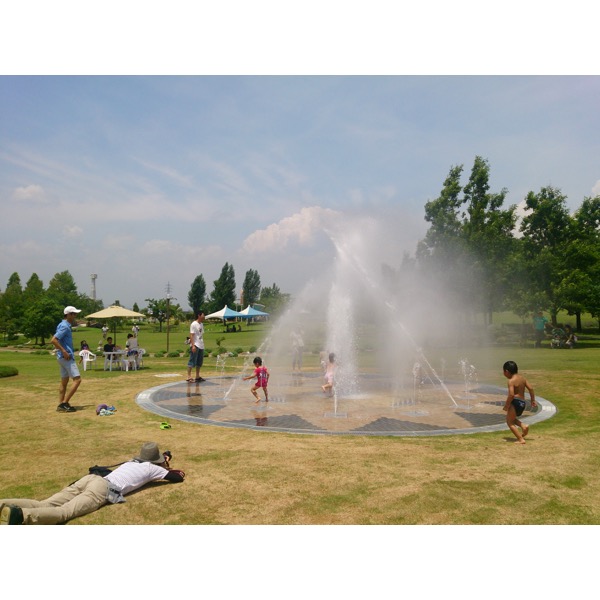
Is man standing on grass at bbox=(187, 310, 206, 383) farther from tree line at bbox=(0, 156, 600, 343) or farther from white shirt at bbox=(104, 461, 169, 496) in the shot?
tree line at bbox=(0, 156, 600, 343)

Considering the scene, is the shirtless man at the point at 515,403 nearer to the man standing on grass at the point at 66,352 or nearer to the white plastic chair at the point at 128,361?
the man standing on grass at the point at 66,352

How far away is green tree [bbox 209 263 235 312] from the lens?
9156cm

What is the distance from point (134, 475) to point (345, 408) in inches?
260

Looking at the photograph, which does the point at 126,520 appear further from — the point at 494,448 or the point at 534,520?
the point at 494,448

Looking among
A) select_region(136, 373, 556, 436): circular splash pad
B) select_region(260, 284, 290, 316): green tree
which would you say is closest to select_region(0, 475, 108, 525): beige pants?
select_region(136, 373, 556, 436): circular splash pad

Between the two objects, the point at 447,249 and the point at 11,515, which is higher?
the point at 447,249

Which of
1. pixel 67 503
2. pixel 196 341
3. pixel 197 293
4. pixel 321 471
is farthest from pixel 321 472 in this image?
pixel 197 293

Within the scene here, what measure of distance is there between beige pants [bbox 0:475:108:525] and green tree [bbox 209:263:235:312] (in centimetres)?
8620

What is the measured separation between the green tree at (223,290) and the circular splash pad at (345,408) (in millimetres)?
76192

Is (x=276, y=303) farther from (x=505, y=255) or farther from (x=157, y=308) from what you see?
(x=505, y=255)

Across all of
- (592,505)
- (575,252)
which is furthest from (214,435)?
(575,252)

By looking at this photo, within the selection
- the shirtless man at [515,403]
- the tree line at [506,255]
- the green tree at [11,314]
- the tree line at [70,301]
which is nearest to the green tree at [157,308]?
the tree line at [70,301]

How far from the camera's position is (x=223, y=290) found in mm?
92125

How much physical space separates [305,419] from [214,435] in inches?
89.3
